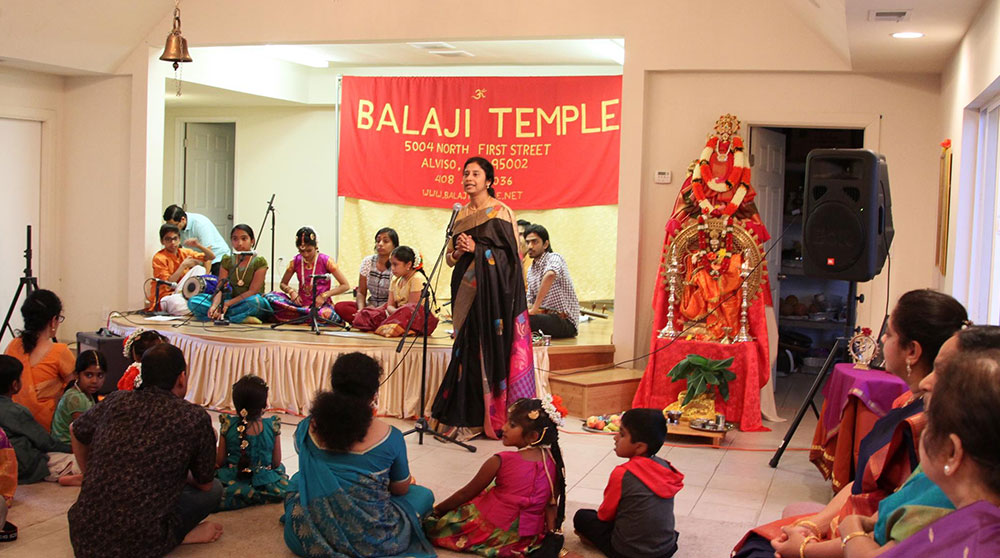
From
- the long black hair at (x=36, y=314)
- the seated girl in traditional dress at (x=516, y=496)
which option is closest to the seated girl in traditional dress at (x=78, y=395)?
the long black hair at (x=36, y=314)

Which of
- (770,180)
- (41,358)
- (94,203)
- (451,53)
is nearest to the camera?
(41,358)

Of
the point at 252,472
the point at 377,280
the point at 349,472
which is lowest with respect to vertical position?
the point at 252,472

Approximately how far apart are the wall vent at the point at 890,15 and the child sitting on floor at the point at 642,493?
237 centimetres

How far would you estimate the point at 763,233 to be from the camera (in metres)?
6.75

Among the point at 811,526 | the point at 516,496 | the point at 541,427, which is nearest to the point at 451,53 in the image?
the point at 541,427

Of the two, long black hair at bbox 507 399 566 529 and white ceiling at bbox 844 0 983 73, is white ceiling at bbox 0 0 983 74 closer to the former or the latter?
white ceiling at bbox 844 0 983 73

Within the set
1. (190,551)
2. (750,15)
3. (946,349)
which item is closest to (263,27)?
(750,15)

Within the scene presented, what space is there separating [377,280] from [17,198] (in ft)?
11.2

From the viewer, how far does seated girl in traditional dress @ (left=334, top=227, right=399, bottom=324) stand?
778cm

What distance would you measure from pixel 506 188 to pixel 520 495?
19.2 feet

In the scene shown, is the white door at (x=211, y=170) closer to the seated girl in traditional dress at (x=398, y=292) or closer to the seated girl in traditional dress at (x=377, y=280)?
the seated girl in traditional dress at (x=377, y=280)

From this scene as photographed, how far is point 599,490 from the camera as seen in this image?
507 cm

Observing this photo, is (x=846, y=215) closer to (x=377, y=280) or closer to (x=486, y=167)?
(x=486, y=167)

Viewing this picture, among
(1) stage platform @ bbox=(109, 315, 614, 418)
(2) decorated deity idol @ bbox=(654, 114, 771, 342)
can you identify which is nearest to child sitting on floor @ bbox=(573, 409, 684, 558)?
(1) stage platform @ bbox=(109, 315, 614, 418)
